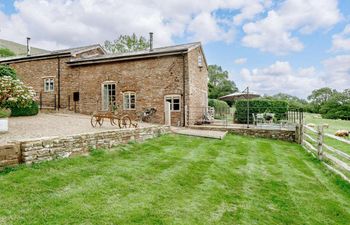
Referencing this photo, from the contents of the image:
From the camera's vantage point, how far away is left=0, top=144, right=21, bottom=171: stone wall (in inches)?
210

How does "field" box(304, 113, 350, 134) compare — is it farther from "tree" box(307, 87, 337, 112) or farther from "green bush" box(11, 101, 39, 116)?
"tree" box(307, 87, 337, 112)

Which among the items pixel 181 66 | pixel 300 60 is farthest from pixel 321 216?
pixel 300 60

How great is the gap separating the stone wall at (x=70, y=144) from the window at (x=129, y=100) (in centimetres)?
664

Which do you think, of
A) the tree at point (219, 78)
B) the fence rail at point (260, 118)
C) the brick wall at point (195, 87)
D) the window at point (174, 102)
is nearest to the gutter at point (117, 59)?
the brick wall at point (195, 87)

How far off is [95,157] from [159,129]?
16.1 ft

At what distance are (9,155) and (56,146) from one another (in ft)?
3.77

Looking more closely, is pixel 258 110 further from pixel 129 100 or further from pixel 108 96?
pixel 108 96

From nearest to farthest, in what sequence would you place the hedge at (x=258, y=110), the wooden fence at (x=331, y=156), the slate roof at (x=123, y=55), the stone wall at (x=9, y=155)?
the stone wall at (x=9, y=155) < the wooden fence at (x=331, y=156) < the slate roof at (x=123, y=55) < the hedge at (x=258, y=110)

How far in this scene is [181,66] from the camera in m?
15.0

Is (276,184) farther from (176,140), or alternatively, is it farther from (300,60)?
(300,60)

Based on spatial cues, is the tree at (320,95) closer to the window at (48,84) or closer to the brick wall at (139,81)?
the brick wall at (139,81)

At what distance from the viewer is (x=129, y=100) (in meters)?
16.6

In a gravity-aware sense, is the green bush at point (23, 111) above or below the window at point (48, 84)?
below

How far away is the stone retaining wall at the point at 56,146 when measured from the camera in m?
5.54
